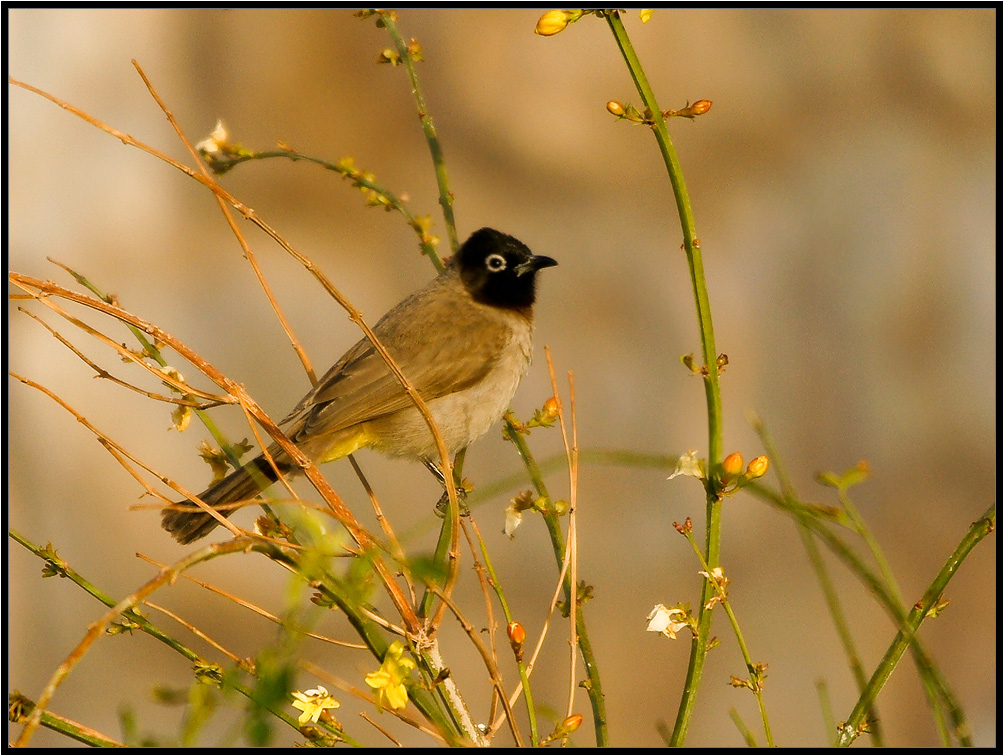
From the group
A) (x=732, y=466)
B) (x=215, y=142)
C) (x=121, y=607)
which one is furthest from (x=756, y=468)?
(x=215, y=142)

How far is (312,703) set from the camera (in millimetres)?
1182

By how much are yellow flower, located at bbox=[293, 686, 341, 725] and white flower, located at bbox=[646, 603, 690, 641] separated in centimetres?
45

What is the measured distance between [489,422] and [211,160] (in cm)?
138

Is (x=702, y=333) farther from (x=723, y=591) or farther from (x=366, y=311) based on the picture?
(x=366, y=311)

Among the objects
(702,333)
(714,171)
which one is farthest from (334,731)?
(714,171)

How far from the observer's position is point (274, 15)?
4855mm

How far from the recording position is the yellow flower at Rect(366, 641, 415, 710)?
104cm

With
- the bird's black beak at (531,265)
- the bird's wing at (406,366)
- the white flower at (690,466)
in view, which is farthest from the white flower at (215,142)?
the bird's black beak at (531,265)

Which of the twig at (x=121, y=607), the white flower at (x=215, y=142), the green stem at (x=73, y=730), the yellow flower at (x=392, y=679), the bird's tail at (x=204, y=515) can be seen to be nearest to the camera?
the twig at (x=121, y=607)

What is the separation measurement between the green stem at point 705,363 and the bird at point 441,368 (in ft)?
4.78

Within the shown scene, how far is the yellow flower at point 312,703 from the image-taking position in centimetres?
117

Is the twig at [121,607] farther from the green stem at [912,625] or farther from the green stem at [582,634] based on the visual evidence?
the green stem at [912,625]

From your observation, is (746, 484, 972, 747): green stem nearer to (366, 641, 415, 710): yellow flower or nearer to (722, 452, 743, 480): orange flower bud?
(722, 452, 743, 480): orange flower bud

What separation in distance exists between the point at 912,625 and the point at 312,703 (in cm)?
80
